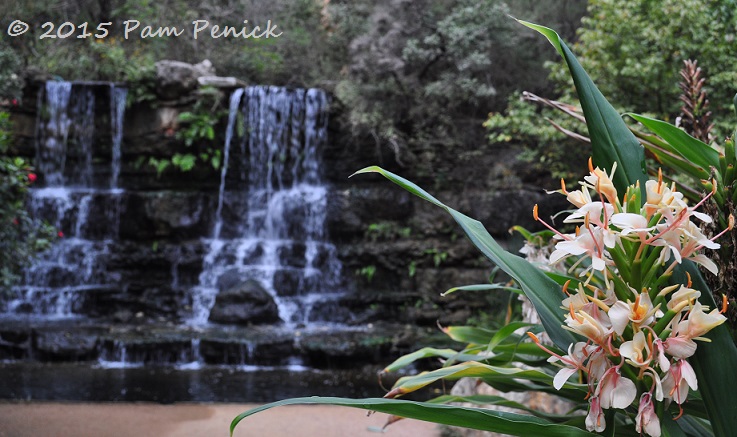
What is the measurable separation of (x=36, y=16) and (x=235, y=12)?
3604mm

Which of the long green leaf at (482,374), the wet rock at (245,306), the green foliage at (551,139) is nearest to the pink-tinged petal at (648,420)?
the long green leaf at (482,374)

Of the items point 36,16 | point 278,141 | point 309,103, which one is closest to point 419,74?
point 309,103

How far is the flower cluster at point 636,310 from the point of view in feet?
2.41

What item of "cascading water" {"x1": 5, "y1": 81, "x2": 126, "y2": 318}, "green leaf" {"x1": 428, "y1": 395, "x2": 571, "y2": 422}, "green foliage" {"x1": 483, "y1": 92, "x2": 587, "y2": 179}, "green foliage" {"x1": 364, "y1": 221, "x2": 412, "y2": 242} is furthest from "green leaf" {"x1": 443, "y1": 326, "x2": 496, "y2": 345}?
"cascading water" {"x1": 5, "y1": 81, "x2": 126, "y2": 318}

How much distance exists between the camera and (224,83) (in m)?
9.28

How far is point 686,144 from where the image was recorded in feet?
3.66

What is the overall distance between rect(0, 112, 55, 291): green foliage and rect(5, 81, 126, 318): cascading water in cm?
281

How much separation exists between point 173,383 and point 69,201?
14.7 feet

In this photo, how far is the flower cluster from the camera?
73 centimetres

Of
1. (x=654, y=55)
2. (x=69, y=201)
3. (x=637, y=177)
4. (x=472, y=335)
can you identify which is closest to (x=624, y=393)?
(x=637, y=177)

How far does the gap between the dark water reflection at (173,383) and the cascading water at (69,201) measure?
185 centimetres

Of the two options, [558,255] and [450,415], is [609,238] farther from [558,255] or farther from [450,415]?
[450,415]

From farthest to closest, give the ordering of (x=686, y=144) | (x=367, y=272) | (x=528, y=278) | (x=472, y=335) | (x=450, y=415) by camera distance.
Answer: (x=367, y=272)
(x=472, y=335)
(x=686, y=144)
(x=528, y=278)
(x=450, y=415)

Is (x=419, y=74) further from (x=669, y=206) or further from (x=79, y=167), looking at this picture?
(x=669, y=206)
